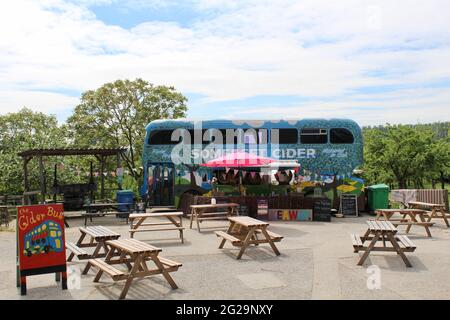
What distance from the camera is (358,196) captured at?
1669 cm

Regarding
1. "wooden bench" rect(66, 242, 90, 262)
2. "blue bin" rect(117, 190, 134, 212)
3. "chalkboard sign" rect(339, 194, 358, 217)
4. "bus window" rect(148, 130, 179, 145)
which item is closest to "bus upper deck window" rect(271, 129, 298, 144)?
"chalkboard sign" rect(339, 194, 358, 217)

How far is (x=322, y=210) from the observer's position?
14617 millimetres

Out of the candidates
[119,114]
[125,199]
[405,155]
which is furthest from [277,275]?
[405,155]

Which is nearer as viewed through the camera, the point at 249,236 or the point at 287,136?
the point at 249,236

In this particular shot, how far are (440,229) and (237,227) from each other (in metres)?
6.21

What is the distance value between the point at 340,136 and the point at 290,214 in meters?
4.00

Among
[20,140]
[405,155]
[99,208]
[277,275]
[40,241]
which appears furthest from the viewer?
[405,155]

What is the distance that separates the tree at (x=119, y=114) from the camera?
2989 cm

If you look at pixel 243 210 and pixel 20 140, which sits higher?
pixel 20 140

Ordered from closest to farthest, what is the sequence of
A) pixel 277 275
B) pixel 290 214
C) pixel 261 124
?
pixel 277 275 → pixel 290 214 → pixel 261 124

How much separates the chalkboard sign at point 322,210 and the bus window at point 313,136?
116 inches

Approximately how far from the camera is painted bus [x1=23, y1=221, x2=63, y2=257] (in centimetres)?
646

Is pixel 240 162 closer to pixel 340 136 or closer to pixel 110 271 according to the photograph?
pixel 340 136

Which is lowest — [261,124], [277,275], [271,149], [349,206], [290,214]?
[277,275]
